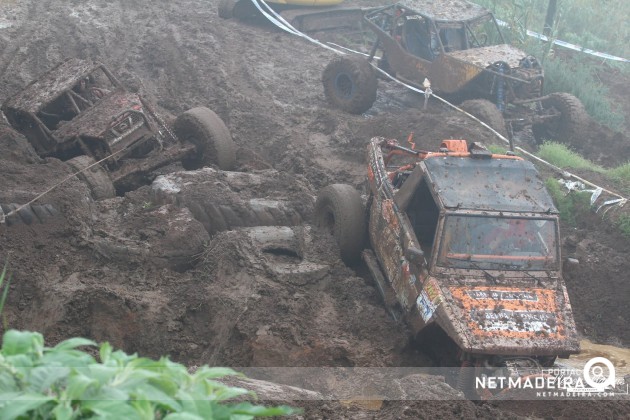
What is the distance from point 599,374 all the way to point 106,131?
6516 mm

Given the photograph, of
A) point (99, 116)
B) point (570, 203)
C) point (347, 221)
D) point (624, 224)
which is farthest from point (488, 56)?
point (99, 116)

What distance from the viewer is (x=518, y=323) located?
6.80 metres

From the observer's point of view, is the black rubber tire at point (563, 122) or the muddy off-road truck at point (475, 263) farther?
the black rubber tire at point (563, 122)

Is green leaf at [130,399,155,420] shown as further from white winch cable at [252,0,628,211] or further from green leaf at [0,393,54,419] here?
white winch cable at [252,0,628,211]

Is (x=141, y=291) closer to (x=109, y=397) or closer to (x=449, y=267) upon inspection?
(x=449, y=267)

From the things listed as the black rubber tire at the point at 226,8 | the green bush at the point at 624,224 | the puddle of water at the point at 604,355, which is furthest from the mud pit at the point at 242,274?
the black rubber tire at the point at 226,8

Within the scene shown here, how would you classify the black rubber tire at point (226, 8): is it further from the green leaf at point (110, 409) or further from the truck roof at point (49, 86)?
the green leaf at point (110, 409)

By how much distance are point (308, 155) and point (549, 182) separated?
3619 millimetres

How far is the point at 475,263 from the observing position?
24.1 feet

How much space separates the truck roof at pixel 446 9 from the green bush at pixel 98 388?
13313 mm

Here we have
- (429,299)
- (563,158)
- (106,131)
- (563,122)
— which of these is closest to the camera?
(429,299)

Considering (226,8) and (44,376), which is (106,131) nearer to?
(44,376)

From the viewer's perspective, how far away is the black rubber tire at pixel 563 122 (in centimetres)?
1407

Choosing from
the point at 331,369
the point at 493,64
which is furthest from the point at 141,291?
the point at 493,64
